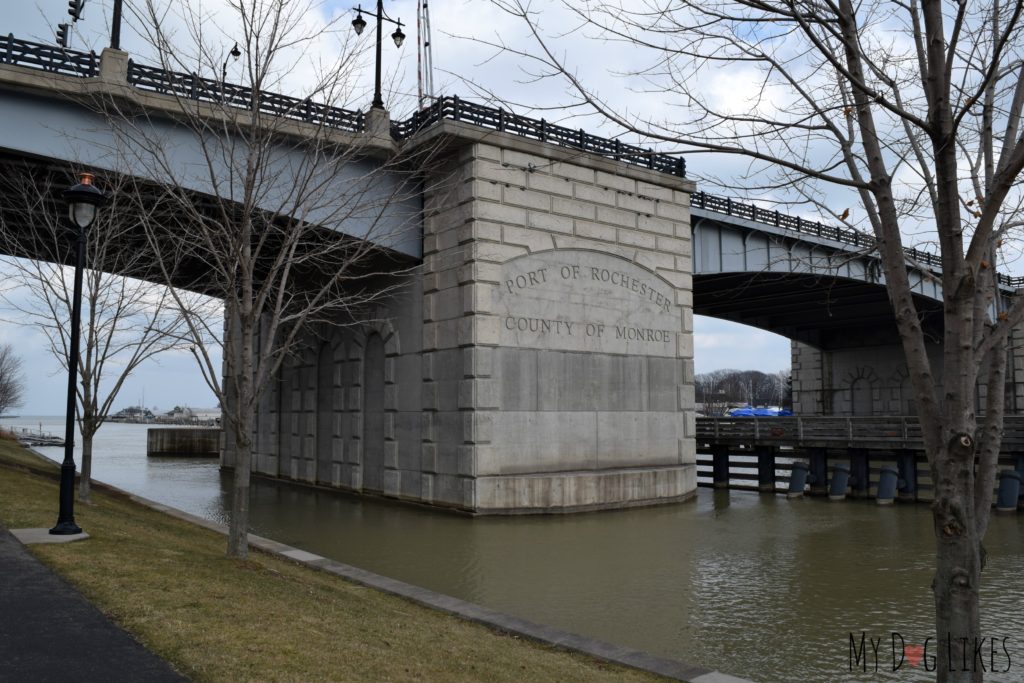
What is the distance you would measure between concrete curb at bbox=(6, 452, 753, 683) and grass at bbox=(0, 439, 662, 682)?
170 mm

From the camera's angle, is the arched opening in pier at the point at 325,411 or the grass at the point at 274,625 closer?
the grass at the point at 274,625

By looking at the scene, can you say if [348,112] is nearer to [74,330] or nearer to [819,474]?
[74,330]

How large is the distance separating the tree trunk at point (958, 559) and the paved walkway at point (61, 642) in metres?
5.43

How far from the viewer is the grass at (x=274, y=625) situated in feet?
20.9

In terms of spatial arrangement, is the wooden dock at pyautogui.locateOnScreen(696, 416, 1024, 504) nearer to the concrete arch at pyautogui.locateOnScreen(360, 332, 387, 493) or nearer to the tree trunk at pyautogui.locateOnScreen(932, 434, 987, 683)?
the concrete arch at pyautogui.locateOnScreen(360, 332, 387, 493)

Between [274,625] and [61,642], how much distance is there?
176 centimetres

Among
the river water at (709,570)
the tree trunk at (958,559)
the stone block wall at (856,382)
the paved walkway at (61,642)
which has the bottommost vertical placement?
the river water at (709,570)

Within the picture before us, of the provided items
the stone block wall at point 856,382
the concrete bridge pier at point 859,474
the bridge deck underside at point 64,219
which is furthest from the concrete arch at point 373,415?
the stone block wall at point 856,382

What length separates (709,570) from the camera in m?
14.7

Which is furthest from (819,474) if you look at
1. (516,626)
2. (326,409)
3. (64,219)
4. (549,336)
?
(64,219)

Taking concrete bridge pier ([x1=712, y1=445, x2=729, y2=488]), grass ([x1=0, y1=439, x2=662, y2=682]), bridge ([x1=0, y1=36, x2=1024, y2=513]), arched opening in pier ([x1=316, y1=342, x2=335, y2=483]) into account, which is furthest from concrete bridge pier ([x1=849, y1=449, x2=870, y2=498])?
grass ([x1=0, y1=439, x2=662, y2=682])

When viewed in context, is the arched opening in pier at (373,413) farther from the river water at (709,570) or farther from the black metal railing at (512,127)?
the black metal railing at (512,127)

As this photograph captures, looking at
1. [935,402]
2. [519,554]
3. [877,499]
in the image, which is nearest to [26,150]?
[519,554]

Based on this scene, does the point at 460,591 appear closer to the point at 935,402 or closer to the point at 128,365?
the point at 935,402
